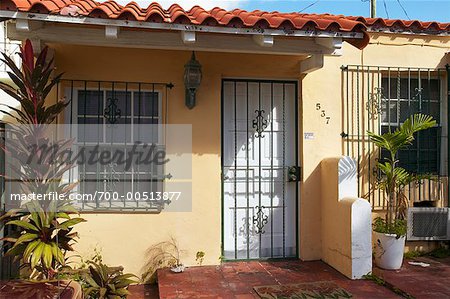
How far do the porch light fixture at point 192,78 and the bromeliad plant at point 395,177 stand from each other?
8.52ft

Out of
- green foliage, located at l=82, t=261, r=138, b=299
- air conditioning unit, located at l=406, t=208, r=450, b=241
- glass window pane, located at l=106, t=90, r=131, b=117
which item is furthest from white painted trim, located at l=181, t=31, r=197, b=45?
air conditioning unit, located at l=406, t=208, r=450, b=241

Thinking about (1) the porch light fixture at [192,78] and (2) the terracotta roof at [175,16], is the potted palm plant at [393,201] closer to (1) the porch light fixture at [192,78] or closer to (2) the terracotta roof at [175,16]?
(2) the terracotta roof at [175,16]

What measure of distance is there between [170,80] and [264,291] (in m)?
3.08

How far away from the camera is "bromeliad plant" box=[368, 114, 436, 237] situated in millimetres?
5391

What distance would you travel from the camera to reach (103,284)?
14.3 ft

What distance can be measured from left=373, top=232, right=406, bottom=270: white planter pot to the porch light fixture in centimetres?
332

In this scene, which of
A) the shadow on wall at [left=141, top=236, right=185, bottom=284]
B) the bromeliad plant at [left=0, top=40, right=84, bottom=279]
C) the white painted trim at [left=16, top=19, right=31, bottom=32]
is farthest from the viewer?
the shadow on wall at [left=141, top=236, right=185, bottom=284]

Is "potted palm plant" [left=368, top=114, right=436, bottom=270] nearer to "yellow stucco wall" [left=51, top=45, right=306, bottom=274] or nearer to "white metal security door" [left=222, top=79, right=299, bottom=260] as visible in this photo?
"white metal security door" [left=222, top=79, right=299, bottom=260]

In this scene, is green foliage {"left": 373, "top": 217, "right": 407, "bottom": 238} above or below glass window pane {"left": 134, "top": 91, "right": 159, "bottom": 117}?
below

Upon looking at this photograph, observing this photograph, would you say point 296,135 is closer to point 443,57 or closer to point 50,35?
point 443,57

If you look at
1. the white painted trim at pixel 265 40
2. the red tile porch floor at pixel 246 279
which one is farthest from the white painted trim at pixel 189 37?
the red tile porch floor at pixel 246 279

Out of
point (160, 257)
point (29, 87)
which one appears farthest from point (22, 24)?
point (160, 257)

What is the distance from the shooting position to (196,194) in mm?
5457

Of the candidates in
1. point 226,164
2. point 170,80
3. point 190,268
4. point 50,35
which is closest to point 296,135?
point 226,164
